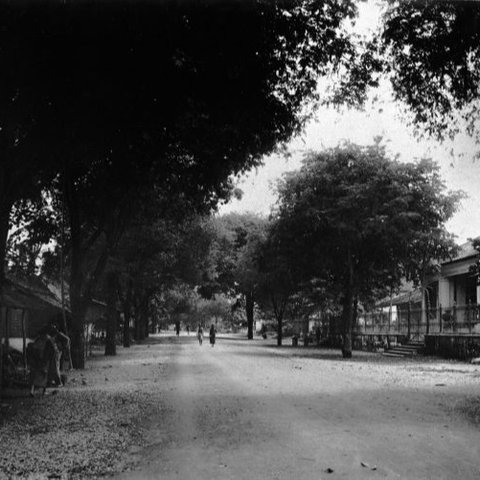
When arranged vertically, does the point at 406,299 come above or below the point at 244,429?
above

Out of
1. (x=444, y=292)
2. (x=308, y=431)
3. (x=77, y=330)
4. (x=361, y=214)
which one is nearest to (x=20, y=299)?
(x=77, y=330)

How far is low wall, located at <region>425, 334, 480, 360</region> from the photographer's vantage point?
A: 97.4 ft

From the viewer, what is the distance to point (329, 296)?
1764 inches

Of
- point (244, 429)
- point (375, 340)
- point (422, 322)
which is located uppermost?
point (422, 322)

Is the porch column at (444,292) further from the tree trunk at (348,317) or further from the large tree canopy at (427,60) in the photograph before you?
the large tree canopy at (427,60)

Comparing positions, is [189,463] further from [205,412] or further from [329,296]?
[329,296]

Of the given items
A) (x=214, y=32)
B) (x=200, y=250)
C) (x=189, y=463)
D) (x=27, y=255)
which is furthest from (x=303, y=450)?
(x=200, y=250)

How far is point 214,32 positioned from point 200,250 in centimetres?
3024

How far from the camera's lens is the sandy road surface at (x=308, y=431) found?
23.7ft

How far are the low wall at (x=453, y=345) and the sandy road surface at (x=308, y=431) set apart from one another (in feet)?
39.3

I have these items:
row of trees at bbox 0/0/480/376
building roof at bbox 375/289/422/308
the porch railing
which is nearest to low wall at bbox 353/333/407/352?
the porch railing

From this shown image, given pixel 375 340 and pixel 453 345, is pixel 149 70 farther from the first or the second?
pixel 375 340

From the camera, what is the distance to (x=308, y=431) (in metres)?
9.70

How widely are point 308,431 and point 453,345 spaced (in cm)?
2403
